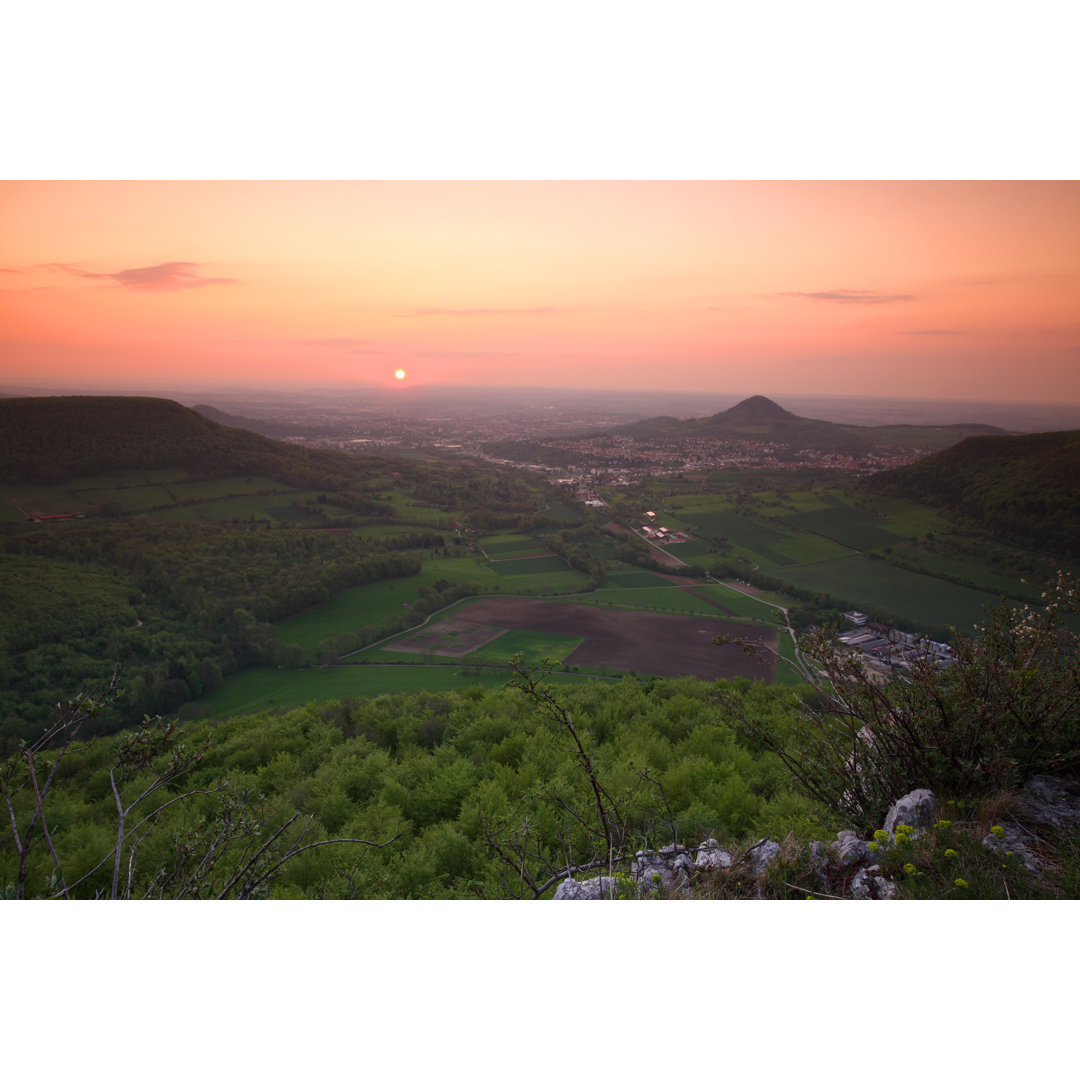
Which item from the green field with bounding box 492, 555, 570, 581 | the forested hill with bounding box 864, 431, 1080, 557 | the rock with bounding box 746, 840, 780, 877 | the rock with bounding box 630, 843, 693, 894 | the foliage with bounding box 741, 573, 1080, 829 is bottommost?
the green field with bounding box 492, 555, 570, 581

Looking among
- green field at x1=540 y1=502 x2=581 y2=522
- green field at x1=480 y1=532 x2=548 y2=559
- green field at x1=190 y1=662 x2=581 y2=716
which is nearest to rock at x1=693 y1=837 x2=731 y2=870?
green field at x1=190 y1=662 x2=581 y2=716

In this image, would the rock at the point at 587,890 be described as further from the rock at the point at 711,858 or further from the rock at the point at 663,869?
the rock at the point at 711,858

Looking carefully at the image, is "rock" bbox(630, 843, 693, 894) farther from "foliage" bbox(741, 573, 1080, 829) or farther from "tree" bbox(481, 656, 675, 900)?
→ "foliage" bbox(741, 573, 1080, 829)

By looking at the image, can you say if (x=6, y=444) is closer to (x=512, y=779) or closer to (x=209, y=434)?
(x=209, y=434)

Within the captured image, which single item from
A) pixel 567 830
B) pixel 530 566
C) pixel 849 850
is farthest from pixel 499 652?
pixel 849 850

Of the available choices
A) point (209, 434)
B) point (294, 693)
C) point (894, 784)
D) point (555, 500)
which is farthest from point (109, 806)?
point (555, 500)

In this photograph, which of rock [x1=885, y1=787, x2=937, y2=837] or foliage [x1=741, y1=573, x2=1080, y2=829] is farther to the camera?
foliage [x1=741, y1=573, x2=1080, y2=829]

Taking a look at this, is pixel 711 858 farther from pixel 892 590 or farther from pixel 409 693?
pixel 892 590
